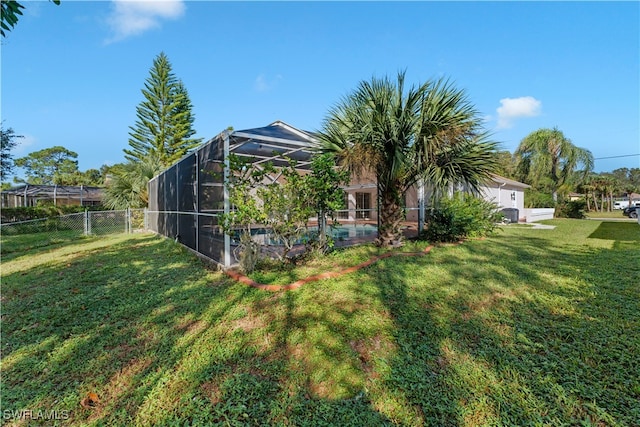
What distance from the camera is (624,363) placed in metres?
2.27

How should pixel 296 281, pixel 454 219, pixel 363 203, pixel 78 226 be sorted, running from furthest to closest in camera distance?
pixel 363 203, pixel 78 226, pixel 454 219, pixel 296 281

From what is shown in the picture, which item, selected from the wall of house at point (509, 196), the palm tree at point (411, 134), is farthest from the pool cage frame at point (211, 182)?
the wall of house at point (509, 196)

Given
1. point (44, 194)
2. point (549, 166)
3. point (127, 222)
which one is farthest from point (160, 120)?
point (549, 166)

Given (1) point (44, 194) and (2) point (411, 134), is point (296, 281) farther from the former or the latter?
(1) point (44, 194)

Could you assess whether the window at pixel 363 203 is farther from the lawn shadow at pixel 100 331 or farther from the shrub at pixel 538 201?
the shrub at pixel 538 201

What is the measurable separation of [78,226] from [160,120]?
493 inches

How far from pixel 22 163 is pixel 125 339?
2273 inches

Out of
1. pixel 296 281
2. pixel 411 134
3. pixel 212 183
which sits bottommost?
pixel 296 281

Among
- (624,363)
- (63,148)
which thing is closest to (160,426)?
(624,363)

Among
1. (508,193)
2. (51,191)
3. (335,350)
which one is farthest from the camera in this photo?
(51,191)

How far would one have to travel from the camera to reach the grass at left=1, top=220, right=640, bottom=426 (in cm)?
190

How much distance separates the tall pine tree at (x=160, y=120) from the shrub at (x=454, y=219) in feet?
67.5

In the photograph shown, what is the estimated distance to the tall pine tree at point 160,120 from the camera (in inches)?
866

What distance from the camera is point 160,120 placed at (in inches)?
880
